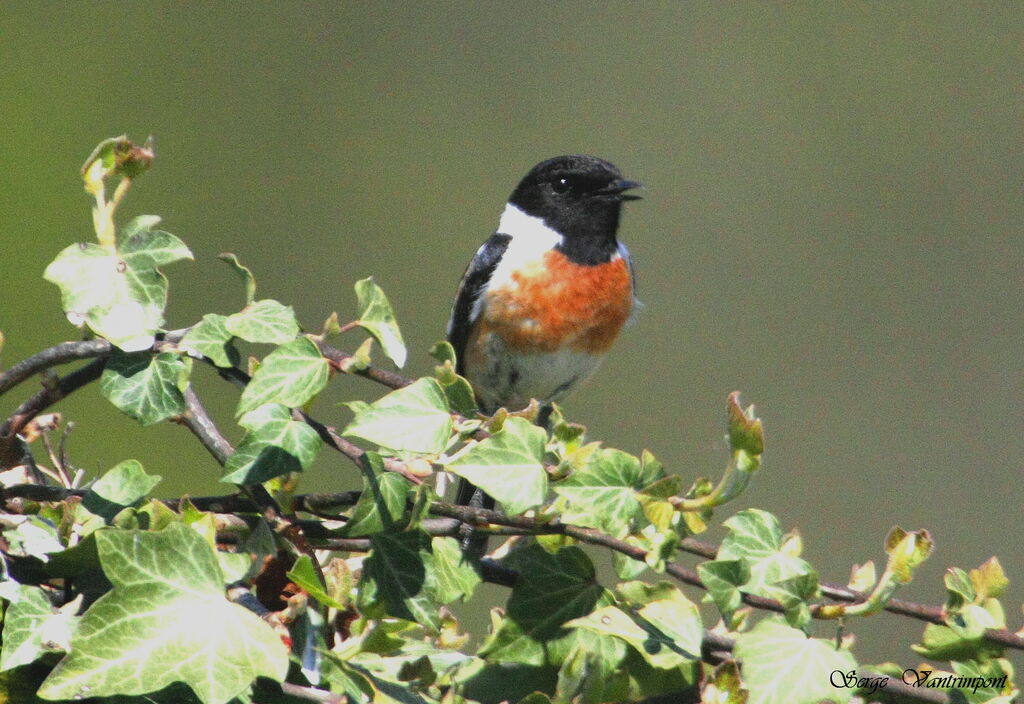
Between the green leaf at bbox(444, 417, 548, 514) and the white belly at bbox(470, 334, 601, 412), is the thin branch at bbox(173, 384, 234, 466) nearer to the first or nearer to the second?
the green leaf at bbox(444, 417, 548, 514)

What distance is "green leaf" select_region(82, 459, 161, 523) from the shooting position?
1.06 meters

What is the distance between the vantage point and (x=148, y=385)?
105 cm

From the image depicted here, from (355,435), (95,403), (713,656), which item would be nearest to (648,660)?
(713,656)

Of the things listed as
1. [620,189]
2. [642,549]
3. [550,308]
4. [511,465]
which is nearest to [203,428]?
[511,465]

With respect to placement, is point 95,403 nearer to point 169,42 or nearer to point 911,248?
point 169,42

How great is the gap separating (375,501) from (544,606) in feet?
0.73

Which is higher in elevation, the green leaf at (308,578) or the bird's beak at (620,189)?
the bird's beak at (620,189)

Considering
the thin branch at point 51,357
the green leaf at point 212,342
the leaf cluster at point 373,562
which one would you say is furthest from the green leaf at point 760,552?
the thin branch at point 51,357

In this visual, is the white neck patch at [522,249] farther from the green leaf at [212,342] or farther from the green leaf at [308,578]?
the green leaf at [308,578]

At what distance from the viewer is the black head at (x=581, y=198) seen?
3.26m

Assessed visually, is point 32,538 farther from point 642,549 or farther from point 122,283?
point 642,549

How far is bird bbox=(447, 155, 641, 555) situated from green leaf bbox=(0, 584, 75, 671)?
7.22 ft

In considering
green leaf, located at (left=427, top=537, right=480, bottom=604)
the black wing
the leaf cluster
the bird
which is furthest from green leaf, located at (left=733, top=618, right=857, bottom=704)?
the black wing

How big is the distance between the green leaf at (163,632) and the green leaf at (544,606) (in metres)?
0.27
